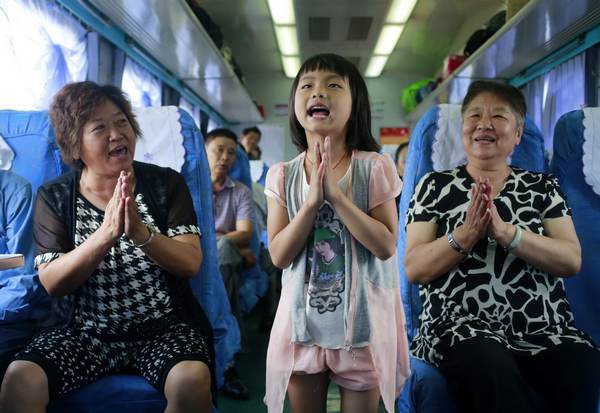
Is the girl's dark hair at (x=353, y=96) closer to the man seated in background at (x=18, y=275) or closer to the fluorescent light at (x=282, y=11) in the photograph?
the man seated in background at (x=18, y=275)

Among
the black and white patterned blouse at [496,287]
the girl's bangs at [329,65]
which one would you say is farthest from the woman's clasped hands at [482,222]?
the girl's bangs at [329,65]

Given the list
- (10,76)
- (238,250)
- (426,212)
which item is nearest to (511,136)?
(426,212)

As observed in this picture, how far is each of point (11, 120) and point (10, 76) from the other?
4.79ft

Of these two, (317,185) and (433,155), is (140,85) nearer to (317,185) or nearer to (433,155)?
(433,155)

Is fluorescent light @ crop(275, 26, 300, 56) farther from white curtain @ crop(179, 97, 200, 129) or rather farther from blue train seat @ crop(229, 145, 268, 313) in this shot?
blue train seat @ crop(229, 145, 268, 313)

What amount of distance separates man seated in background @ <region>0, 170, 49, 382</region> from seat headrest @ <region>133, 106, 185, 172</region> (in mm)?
450

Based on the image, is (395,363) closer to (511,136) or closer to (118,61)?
(511,136)

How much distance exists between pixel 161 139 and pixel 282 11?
497 cm

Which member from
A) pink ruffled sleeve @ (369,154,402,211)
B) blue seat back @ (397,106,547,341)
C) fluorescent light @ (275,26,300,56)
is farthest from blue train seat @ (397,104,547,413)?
fluorescent light @ (275,26,300,56)

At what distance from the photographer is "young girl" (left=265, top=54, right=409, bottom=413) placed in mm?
1254

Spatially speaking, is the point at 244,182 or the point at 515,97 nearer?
the point at 515,97

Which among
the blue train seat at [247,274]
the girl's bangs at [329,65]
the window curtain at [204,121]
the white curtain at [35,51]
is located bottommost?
the blue train seat at [247,274]

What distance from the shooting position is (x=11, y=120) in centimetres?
195

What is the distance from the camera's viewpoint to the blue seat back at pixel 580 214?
186cm
